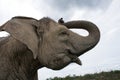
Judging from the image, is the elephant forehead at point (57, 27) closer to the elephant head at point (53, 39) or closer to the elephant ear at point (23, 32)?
the elephant head at point (53, 39)

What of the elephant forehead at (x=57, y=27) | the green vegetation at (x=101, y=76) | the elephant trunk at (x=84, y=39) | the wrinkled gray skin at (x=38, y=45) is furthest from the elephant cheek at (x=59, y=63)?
the green vegetation at (x=101, y=76)

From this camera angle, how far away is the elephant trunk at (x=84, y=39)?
502 cm

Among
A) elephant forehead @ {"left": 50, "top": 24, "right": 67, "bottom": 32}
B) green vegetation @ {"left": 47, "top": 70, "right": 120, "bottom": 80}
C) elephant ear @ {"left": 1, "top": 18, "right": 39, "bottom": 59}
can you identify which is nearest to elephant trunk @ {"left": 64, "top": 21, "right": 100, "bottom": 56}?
elephant forehead @ {"left": 50, "top": 24, "right": 67, "bottom": 32}

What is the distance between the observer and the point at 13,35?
495 centimetres

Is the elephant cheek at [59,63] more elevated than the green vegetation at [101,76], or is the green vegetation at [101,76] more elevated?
the green vegetation at [101,76]

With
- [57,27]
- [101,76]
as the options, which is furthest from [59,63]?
[101,76]

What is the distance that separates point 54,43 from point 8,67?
0.51m

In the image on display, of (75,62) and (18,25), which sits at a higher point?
(18,25)

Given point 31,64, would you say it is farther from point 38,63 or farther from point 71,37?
point 71,37

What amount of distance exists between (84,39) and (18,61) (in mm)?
689

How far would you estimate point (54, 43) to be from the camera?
5066 millimetres

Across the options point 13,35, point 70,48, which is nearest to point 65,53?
point 70,48

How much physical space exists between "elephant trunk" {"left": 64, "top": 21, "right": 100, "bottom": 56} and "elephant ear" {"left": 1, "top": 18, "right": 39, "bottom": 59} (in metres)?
0.38

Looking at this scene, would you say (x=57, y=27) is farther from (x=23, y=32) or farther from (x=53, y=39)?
(x=23, y=32)
